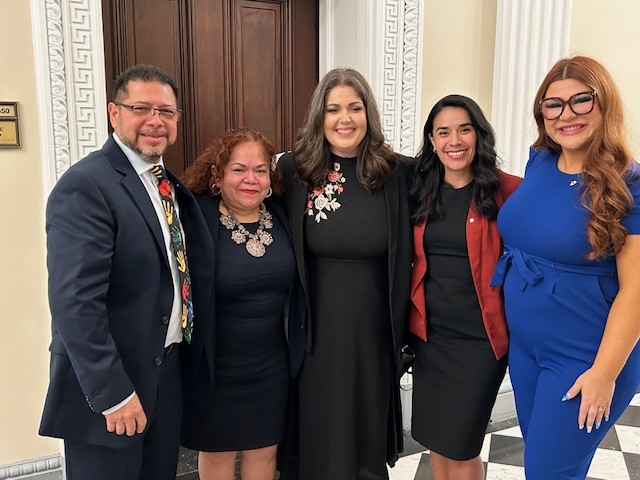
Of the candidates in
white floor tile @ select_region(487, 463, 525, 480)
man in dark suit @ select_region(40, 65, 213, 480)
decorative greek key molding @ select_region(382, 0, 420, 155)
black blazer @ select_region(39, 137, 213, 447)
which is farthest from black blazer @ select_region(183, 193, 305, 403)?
white floor tile @ select_region(487, 463, 525, 480)

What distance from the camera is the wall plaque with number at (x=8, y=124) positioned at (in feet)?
6.99

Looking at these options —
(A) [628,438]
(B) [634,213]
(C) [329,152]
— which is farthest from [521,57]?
(A) [628,438]

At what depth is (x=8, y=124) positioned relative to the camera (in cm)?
214

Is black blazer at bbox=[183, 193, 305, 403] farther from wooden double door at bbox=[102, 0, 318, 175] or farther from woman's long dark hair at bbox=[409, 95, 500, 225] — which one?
wooden double door at bbox=[102, 0, 318, 175]

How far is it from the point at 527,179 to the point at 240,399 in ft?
3.95

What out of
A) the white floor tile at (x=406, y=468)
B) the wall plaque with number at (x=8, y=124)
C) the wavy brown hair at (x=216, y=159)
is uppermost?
the wall plaque with number at (x=8, y=124)

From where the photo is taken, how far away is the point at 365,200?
2.02m

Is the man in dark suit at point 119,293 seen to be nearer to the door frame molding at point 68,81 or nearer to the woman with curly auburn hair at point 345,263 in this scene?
the woman with curly auburn hair at point 345,263

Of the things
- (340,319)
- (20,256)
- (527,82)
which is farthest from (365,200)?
(527,82)

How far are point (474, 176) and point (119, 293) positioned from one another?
1197mm

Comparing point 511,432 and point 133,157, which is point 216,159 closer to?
point 133,157

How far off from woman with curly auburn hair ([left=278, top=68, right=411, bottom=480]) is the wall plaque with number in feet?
3.30

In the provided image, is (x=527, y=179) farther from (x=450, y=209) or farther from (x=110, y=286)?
(x=110, y=286)

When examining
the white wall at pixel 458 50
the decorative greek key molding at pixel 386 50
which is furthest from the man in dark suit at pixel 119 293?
the white wall at pixel 458 50
